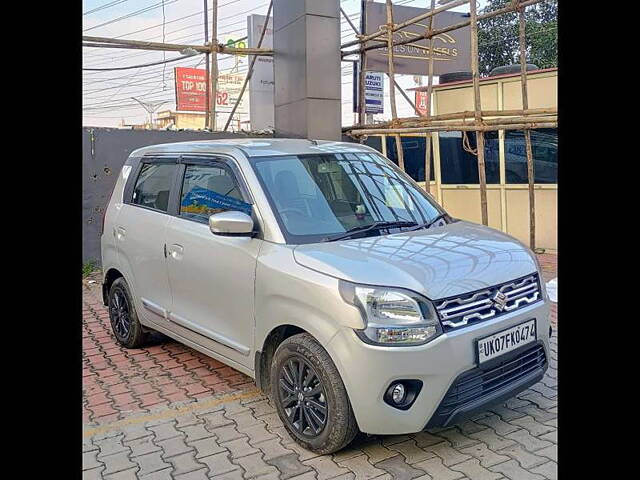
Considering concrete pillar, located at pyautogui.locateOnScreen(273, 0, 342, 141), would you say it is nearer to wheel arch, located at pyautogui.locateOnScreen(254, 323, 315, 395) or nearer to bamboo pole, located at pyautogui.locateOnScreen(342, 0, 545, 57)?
bamboo pole, located at pyautogui.locateOnScreen(342, 0, 545, 57)

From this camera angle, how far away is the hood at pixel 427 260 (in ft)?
10.2

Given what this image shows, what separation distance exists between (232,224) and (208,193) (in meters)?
0.77

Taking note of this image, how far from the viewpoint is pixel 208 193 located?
434cm

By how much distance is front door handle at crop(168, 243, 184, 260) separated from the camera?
14.3 feet

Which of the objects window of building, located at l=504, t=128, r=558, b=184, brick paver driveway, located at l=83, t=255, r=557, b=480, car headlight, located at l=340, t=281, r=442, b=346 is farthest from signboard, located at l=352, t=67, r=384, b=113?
car headlight, located at l=340, t=281, r=442, b=346

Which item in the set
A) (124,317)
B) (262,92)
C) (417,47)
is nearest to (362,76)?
(417,47)

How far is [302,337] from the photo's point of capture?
3.35m

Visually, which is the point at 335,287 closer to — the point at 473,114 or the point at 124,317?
the point at 124,317

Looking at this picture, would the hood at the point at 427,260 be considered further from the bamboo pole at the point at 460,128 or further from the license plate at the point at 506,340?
the bamboo pole at the point at 460,128

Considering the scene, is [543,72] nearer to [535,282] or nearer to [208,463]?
[535,282]

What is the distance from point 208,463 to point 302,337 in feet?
2.87

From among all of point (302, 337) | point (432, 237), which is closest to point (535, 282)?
point (432, 237)

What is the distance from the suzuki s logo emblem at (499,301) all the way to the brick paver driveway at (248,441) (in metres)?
0.80

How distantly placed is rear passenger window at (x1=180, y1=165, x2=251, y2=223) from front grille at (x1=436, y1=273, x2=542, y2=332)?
147 centimetres
